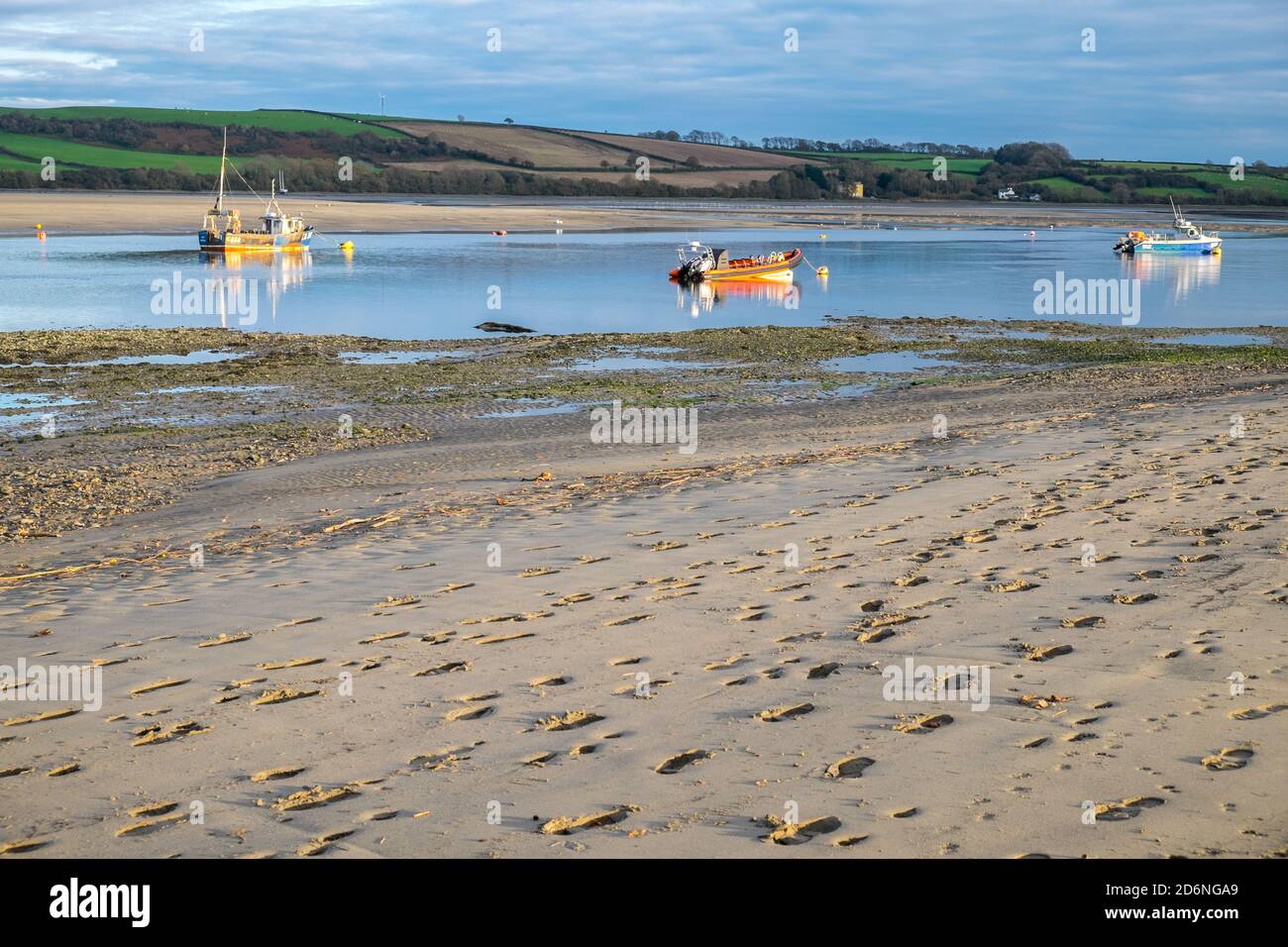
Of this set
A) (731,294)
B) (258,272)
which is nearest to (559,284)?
(731,294)

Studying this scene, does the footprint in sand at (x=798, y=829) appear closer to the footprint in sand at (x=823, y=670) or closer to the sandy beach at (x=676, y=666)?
the sandy beach at (x=676, y=666)

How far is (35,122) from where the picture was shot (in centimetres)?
13088

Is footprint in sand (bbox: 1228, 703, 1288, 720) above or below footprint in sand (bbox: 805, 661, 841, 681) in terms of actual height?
above

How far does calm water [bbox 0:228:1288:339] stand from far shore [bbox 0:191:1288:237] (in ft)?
27.5

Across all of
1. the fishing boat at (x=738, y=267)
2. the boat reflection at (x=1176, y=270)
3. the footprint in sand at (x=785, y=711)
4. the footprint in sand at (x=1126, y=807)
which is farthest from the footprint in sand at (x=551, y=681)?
the boat reflection at (x=1176, y=270)

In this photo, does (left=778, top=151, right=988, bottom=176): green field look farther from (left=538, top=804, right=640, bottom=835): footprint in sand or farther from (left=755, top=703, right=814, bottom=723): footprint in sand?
(left=538, top=804, right=640, bottom=835): footprint in sand

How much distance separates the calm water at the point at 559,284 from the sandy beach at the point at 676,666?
910 inches

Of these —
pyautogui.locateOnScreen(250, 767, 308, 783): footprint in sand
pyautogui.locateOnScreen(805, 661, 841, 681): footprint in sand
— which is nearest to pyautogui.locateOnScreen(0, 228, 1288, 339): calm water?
pyautogui.locateOnScreen(805, 661, 841, 681): footprint in sand

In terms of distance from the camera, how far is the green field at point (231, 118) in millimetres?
139125

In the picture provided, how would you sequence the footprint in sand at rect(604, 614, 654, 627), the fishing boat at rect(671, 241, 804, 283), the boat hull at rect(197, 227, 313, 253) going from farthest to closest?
the boat hull at rect(197, 227, 313, 253), the fishing boat at rect(671, 241, 804, 283), the footprint in sand at rect(604, 614, 654, 627)

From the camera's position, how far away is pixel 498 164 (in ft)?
452

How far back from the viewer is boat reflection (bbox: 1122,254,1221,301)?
179 ft
